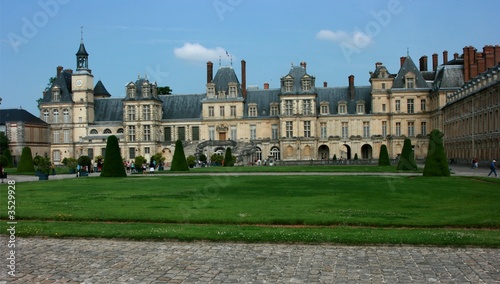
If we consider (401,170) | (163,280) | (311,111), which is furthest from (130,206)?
(311,111)

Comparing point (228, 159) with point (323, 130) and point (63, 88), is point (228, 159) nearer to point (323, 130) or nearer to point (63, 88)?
point (323, 130)

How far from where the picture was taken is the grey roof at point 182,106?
2662 inches

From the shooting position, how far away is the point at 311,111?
63.2 meters

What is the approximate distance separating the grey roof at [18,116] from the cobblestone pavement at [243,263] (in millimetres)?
58190

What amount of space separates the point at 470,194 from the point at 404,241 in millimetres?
10034

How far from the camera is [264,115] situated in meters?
65.6

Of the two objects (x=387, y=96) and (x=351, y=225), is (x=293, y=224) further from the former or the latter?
(x=387, y=96)

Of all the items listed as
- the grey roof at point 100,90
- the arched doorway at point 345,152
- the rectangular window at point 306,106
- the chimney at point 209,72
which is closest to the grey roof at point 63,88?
the grey roof at point 100,90

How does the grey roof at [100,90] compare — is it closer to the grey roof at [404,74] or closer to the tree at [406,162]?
the grey roof at [404,74]

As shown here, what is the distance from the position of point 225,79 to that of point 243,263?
57.6 meters

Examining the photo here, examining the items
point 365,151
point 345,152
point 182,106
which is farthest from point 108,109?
point 365,151

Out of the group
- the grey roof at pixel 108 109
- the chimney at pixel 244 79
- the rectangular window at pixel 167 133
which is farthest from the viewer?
the grey roof at pixel 108 109

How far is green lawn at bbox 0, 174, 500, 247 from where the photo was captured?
11.6 metres

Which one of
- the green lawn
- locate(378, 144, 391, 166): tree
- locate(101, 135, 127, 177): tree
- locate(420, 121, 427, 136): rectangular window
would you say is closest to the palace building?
locate(420, 121, 427, 136): rectangular window
